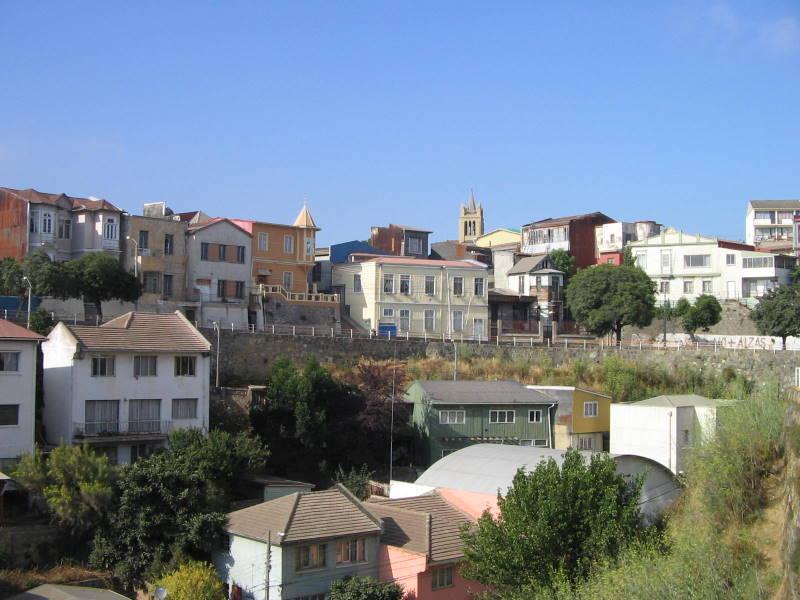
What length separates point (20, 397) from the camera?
106 ft

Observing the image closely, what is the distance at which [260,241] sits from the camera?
184 feet

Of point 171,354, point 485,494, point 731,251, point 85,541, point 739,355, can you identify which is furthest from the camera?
point 731,251

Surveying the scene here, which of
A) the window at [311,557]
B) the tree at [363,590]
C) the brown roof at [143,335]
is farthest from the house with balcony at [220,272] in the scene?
the tree at [363,590]

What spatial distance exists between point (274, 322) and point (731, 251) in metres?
34.7

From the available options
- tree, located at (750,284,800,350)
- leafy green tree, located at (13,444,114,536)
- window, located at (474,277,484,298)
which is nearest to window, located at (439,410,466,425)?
leafy green tree, located at (13,444,114,536)

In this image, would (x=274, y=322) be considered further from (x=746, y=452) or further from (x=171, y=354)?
(x=746, y=452)

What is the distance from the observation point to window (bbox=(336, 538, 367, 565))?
94.8 ft

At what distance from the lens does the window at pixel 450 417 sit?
42.8 metres

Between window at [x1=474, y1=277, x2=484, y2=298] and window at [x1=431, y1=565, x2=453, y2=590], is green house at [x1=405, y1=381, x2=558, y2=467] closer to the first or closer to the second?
window at [x1=431, y1=565, x2=453, y2=590]

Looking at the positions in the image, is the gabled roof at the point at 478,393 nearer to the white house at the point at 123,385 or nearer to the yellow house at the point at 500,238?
the white house at the point at 123,385

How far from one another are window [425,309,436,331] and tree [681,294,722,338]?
16687mm

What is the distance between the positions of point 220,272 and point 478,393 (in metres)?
16.6

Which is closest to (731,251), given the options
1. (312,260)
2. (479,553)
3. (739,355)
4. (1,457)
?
(739,355)

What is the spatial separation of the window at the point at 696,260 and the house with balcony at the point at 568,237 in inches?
330
